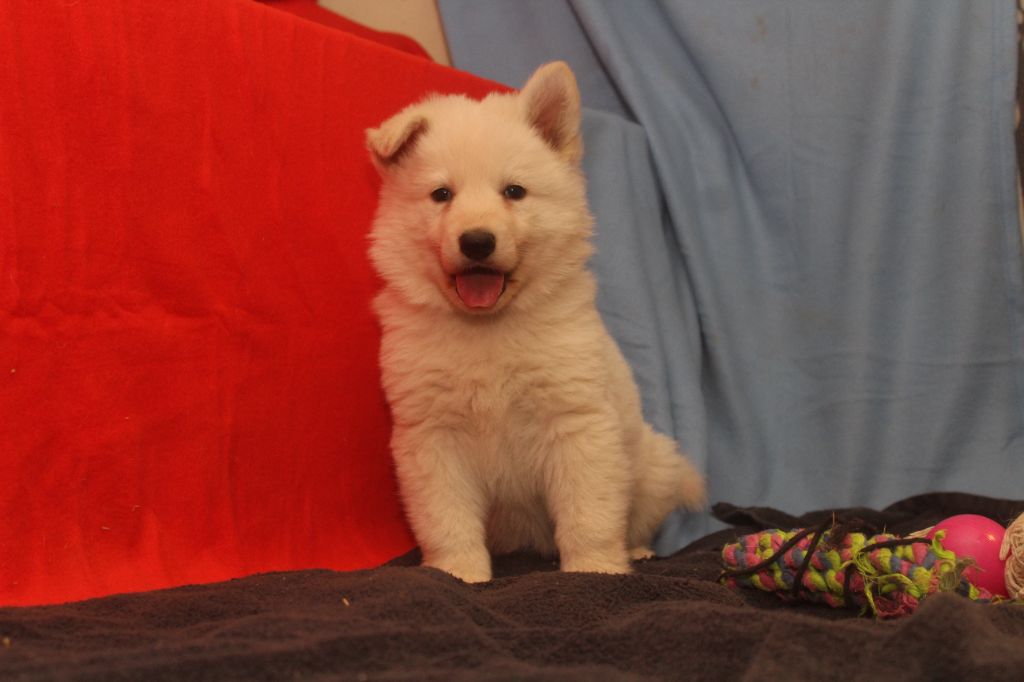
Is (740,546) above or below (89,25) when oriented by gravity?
below

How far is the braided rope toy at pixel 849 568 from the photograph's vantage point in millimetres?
1824

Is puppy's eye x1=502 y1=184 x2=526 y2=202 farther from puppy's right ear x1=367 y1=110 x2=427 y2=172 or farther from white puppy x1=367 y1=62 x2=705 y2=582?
puppy's right ear x1=367 y1=110 x2=427 y2=172

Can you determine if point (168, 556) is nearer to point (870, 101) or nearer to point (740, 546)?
point (740, 546)

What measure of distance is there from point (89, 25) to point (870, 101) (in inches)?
103

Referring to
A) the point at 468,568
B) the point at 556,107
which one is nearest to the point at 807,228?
the point at 556,107

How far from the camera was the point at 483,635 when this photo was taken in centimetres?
148

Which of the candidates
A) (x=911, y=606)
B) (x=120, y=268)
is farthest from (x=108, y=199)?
(x=911, y=606)

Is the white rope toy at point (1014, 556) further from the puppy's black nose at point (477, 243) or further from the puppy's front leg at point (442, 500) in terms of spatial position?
the puppy's black nose at point (477, 243)

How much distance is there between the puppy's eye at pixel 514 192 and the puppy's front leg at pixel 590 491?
63 centimetres

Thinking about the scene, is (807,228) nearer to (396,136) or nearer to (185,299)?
(396,136)

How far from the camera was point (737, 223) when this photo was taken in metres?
3.43

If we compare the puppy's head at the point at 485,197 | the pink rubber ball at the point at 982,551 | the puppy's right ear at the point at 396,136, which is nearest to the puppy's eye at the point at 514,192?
the puppy's head at the point at 485,197

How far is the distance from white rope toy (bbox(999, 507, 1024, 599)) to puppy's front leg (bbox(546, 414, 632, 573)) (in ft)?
2.94

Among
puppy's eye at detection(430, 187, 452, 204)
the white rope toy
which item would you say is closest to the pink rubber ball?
the white rope toy
